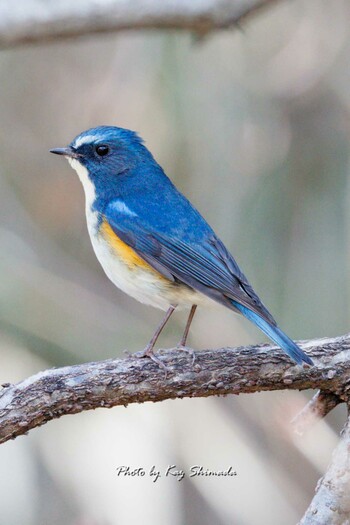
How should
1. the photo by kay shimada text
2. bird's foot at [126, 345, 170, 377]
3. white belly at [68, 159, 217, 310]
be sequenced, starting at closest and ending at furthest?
bird's foot at [126, 345, 170, 377], white belly at [68, 159, 217, 310], the photo by kay shimada text

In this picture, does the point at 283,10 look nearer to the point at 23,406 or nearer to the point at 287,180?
the point at 287,180

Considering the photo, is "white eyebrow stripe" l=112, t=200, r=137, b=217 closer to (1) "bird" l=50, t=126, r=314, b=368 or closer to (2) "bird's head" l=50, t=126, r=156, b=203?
(1) "bird" l=50, t=126, r=314, b=368

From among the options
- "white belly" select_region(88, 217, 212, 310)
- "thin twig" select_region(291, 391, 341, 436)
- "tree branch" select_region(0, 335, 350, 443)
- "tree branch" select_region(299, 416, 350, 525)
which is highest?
"white belly" select_region(88, 217, 212, 310)

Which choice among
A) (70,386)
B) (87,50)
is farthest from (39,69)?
(70,386)

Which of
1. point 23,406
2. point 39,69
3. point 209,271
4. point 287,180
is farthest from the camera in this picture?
point 39,69

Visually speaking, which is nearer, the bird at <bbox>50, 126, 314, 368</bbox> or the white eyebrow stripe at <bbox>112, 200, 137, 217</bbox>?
the bird at <bbox>50, 126, 314, 368</bbox>

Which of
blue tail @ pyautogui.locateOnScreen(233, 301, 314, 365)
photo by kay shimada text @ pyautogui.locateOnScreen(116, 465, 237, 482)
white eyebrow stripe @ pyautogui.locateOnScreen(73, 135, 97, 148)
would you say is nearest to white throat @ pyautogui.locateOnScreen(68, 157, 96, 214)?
white eyebrow stripe @ pyautogui.locateOnScreen(73, 135, 97, 148)

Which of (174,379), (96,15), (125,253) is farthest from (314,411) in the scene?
(96,15)
